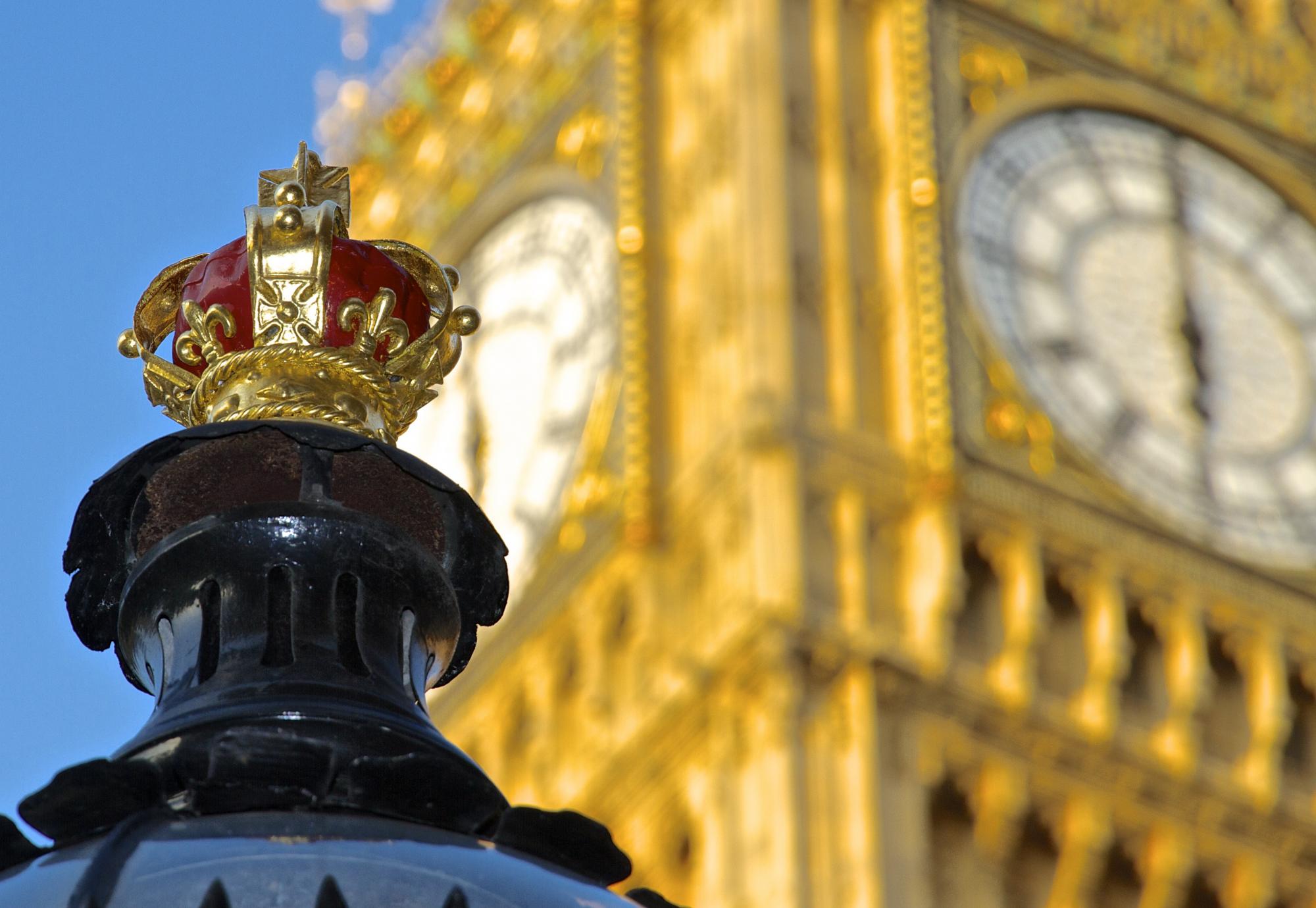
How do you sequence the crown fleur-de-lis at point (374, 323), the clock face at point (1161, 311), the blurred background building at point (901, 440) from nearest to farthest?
the crown fleur-de-lis at point (374, 323) → the blurred background building at point (901, 440) → the clock face at point (1161, 311)

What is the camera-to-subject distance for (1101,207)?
2306 cm

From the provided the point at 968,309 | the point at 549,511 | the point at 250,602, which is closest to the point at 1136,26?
the point at 968,309

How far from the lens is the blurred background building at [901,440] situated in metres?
20.0

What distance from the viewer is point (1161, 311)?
22.8m

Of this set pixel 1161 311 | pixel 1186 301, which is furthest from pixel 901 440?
pixel 1186 301

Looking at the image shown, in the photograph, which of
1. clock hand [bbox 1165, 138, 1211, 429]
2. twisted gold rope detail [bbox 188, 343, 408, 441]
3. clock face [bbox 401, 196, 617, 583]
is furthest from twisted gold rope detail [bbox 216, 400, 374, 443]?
clock hand [bbox 1165, 138, 1211, 429]

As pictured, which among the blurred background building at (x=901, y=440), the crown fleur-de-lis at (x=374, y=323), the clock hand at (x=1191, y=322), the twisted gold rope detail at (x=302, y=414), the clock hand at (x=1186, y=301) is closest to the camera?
the twisted gold rope detail at (x=302, y=414)

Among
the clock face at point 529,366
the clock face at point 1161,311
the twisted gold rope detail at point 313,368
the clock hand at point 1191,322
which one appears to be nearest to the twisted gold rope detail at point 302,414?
the twisted gold rope detail at point 313,368

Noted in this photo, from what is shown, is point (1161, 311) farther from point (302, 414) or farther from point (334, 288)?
point (302, 414)

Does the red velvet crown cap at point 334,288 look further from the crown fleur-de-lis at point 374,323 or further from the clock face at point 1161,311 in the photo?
the clock face at point 1161,311

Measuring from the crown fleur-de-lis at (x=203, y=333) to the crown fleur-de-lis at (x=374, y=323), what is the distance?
0.08 meters

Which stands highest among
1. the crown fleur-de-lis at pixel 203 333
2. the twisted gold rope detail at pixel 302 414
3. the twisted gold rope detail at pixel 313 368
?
the crown fleur-de-lis at pixel 203 333

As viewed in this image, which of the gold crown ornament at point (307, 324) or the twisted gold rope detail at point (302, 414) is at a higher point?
the gold crown ornament at point (307, 324)

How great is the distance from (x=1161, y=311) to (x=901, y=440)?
2669mm
